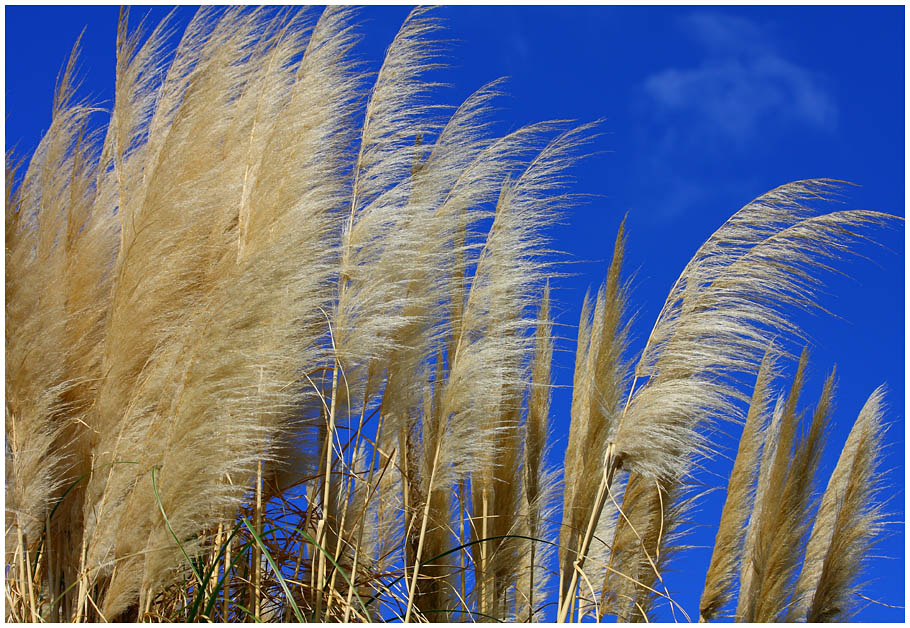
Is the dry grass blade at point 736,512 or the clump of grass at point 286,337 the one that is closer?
the clump of grass at point 286,337

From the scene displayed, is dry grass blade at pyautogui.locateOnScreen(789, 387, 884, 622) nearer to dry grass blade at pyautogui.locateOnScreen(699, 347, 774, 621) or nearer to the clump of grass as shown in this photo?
dry grass blade at pyautogui.locateOnScreen(699, 347, 774, 621)

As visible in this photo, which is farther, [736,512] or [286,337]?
[736,512]

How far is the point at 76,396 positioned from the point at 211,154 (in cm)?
97

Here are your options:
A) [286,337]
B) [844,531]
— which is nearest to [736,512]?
[844,531]

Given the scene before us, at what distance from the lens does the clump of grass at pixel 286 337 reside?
2725 mm

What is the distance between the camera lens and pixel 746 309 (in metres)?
3.15

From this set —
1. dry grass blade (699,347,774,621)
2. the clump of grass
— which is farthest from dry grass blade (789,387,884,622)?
the clump of grass

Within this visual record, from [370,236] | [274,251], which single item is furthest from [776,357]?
[274,251]

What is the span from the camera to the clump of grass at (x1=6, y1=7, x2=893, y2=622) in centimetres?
272

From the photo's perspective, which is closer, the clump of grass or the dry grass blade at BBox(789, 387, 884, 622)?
the clump of grass

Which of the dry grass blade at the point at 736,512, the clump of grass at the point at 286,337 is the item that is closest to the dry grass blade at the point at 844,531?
the dry grass blade at the point at 736,512

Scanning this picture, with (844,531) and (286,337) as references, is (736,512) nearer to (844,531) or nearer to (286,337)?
(844,531)

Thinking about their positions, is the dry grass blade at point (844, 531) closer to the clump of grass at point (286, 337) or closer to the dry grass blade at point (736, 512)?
the dry grass blade at point (736, 512)

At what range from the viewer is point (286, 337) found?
285cm
